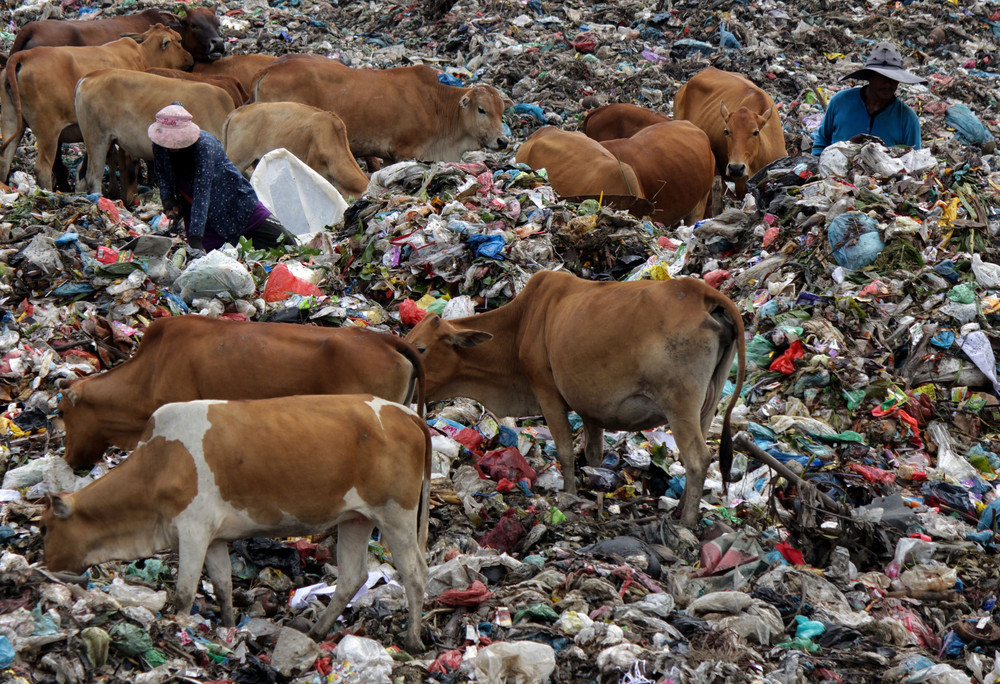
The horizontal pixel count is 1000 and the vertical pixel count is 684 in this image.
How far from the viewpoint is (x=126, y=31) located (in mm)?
15258

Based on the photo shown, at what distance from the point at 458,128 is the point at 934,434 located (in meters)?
8.12

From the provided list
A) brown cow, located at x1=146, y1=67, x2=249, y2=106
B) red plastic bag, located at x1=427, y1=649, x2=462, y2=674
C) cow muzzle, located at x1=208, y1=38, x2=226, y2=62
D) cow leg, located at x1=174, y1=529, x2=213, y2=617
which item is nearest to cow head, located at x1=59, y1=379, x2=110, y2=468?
cow leg, located at x1=174, y1=529, x2=213, y2=617

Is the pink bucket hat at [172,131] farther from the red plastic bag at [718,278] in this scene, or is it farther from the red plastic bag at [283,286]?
the red plastic bag at [718,278]

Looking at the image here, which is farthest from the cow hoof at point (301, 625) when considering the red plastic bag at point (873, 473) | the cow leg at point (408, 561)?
the red plastic bag at point (873, 473)

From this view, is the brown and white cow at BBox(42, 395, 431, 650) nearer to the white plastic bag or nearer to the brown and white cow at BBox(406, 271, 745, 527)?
the brown and white cow at BBox(406, 271, 745, 527)

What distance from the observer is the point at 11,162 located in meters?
11.8

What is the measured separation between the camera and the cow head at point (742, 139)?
11781mm

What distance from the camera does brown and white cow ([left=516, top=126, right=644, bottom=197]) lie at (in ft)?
35.9

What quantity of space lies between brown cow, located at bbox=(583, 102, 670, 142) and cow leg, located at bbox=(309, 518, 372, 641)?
897cm

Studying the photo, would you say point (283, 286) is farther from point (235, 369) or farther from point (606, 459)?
point (606, 459)

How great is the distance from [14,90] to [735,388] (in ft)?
28.1

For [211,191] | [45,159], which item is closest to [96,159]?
[45,159]

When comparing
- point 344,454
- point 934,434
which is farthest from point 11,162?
point 934,434

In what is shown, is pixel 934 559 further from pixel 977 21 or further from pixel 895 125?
pixel 977 21
